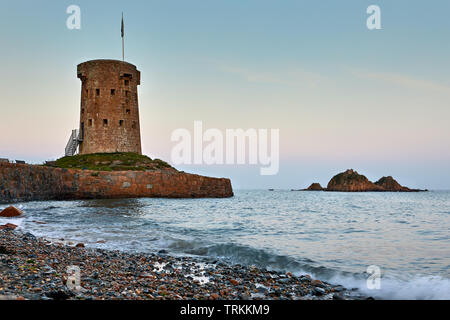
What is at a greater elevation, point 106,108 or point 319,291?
point 106,108

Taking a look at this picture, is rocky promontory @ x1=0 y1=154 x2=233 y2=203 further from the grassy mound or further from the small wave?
the small wave

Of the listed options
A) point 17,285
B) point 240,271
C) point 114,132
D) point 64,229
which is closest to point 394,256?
point 240,271

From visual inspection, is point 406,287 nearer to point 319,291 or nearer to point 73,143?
point 319,291

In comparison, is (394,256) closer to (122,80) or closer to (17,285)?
(17,285)

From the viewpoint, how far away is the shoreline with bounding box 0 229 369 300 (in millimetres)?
4105

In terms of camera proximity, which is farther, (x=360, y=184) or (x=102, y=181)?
(x=360, y=184)

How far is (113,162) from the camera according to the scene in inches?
1401

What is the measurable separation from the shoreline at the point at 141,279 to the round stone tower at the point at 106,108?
109 ft

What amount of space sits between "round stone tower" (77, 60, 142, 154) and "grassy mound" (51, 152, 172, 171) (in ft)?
5.42

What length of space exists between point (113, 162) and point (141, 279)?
32208 millimetres

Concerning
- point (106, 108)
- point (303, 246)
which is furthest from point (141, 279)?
point (106, 108)

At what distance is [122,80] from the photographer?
4009 centimetres

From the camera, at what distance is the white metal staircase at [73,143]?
132ft
